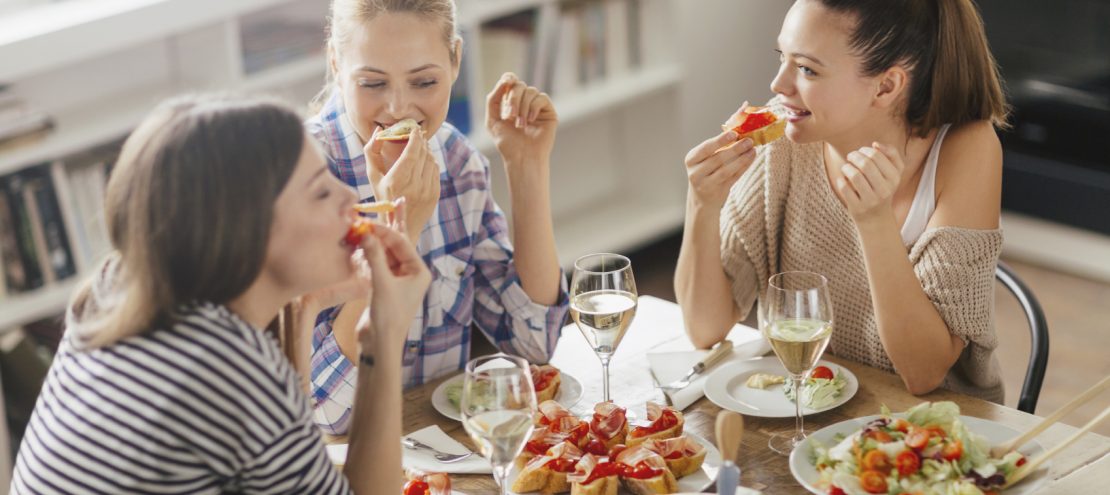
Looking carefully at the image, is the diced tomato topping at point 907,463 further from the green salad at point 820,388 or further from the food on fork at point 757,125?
the food on fork at point 757,125

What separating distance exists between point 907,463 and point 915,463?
0.4 inches

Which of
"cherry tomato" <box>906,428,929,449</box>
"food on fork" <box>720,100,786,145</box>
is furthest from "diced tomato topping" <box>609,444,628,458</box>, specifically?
"food on fork" <box>720,100,786,145</box>

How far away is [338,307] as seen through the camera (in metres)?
1.99

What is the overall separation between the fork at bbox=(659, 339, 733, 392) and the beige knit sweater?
6.6 inches

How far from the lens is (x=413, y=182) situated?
1.84 metres

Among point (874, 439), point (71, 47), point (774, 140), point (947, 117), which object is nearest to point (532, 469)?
point (874, 439)

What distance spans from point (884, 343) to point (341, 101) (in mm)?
991

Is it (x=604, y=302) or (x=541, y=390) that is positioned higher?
(x=604, y=302)

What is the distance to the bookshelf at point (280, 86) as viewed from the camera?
9.85 feet

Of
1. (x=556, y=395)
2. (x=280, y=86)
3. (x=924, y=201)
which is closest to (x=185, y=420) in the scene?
(x=556, y=395)

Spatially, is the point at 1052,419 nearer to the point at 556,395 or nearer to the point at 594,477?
the point at 594,477

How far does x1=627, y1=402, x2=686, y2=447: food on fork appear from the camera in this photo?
1.62m

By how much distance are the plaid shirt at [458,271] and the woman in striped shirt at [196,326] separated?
646 millimetres

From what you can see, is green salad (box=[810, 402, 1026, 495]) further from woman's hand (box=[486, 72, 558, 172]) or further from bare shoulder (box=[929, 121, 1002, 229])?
woman's hand (box=[486, 72, 558, 172])
